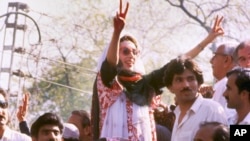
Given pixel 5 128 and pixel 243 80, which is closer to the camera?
pixel 243 80

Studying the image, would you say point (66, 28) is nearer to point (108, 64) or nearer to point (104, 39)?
point (104, 39)

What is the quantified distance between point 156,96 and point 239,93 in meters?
0.84

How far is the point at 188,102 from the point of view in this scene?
4.93 metres

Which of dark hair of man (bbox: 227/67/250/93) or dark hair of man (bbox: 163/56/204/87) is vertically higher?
dark hair of man (bbox: 163/56/204/87)

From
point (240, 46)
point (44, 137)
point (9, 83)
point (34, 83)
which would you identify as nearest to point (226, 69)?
point (240, 46)

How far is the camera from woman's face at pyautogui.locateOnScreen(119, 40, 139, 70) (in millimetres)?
5188

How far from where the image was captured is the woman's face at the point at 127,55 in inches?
204

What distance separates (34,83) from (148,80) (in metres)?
13.2

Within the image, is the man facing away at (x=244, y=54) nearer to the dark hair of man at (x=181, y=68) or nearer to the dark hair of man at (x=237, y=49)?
the dark hair of man at (x=237, y=49)

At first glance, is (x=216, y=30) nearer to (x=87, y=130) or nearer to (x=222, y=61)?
(x=222, y=61)

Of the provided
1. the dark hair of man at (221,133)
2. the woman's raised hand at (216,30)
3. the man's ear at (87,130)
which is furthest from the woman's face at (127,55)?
the man's ear at (87,130)

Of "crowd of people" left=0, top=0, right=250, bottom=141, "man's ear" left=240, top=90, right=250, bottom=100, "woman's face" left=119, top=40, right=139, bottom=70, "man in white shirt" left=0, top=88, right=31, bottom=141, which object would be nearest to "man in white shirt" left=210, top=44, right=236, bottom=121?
"crowd of people" left=0, top=0, right=250, bottom=141

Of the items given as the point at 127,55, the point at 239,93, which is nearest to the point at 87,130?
the point at 127,55

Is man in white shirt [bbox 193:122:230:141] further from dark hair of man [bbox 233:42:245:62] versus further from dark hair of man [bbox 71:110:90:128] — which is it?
dark hair of man [bbox 71:110:90:128]
